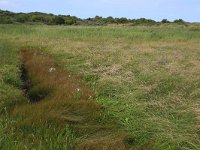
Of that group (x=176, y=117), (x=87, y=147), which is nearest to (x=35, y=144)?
(x=87, y=147)

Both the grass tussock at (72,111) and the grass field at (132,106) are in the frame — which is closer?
the grass field at (132,106)

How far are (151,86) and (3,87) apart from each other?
10.9 feet

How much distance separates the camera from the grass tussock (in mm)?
6613

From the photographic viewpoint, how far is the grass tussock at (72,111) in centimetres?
661

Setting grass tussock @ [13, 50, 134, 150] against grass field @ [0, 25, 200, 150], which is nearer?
grass field @ [0, 25, 200, 150]

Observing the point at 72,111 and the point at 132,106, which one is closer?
the point at 72,111

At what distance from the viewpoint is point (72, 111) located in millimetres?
7922

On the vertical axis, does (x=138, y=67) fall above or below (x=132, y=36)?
above

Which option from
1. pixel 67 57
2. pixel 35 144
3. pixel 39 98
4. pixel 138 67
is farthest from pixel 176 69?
pixel 35 144

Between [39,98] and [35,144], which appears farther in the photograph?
[39,98]

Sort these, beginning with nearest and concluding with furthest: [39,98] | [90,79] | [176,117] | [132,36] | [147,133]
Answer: [147,133], [176,117], [39,98], [90,79], [132,36]

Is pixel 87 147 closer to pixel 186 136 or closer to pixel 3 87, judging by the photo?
pixel 186 136

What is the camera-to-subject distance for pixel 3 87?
32.7 feet

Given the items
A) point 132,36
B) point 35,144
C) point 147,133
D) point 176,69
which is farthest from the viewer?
point 132,36
